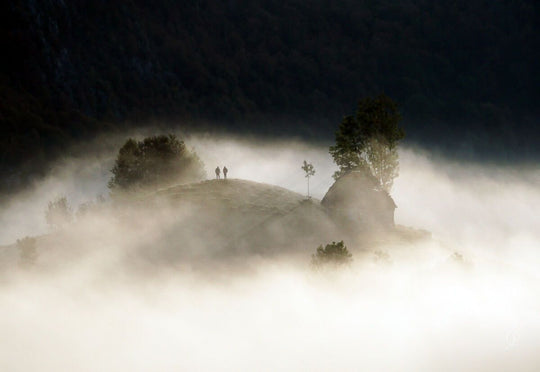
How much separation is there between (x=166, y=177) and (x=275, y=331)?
2558 inches

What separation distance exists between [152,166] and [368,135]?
54967 millimetres

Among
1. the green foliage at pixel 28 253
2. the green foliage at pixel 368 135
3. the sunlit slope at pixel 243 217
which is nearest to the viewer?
the green foliage at pixel 28 253

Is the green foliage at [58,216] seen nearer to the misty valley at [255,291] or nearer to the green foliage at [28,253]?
the misty valley at [255,291]

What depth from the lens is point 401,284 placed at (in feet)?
272

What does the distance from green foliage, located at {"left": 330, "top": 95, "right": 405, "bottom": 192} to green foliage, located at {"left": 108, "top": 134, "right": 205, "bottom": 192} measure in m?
42.8

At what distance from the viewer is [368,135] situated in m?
104

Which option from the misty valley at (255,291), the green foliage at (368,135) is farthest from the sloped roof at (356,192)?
the green foliage at (368,135)

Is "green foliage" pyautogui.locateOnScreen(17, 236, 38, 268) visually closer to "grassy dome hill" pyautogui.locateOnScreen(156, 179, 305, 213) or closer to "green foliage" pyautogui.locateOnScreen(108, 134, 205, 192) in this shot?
"grassy dome hill" pyautogui.locateOnScreen(156, 179, 305, 213)

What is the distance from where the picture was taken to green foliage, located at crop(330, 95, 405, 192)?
102812 mm

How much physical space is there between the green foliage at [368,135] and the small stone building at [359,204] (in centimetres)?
505

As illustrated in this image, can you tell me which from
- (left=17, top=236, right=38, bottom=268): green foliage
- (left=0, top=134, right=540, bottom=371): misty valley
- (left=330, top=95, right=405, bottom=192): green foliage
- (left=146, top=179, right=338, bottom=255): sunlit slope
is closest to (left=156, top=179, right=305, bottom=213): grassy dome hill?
(left=146, top=179, right=338, bottom=255): sunlit slope

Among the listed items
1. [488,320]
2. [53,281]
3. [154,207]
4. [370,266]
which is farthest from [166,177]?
[488,320]

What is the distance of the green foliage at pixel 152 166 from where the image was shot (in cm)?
12706

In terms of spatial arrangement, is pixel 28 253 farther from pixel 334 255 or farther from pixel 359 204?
pixel 359 204
